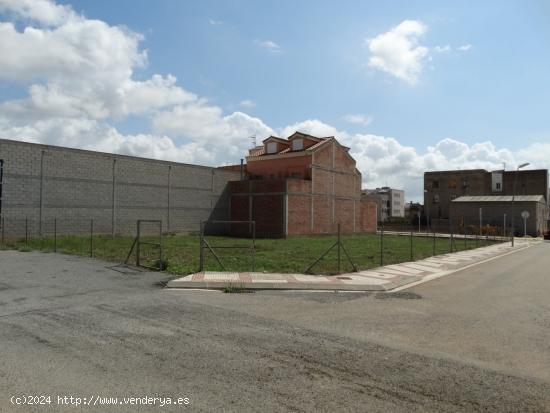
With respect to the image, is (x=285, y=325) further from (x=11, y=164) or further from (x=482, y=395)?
(x=11, y=164)

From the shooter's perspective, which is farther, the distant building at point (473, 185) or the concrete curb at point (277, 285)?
the distant building at point (473, 185)

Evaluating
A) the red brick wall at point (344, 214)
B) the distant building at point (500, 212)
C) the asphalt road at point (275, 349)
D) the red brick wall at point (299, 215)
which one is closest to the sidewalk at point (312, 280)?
the asphalt road at point (275, 349)

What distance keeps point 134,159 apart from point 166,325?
31608 mm

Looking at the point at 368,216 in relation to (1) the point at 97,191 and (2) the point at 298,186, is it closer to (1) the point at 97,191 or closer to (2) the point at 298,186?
(2) the point at 298,186

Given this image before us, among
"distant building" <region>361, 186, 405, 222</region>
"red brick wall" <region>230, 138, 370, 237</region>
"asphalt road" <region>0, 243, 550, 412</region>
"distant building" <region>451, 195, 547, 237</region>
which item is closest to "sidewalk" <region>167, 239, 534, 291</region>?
"asphalt road" <region>0, 243, 550, 412</region>

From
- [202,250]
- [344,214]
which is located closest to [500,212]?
[344,214]

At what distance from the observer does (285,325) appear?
326 inches

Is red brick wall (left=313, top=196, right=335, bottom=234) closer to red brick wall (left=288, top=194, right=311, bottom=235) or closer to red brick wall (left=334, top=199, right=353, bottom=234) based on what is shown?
red brick wall (left=288, top=194, right=311, bottom=235)

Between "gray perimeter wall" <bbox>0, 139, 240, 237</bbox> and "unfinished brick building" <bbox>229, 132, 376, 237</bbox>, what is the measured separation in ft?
13.1

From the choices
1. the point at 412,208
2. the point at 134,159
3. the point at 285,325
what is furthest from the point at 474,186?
the point at 285,325

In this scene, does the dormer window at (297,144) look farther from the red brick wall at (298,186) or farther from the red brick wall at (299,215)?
the red brick wall at (299,215)

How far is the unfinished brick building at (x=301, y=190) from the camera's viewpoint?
136ft

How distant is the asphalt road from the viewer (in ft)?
16.2

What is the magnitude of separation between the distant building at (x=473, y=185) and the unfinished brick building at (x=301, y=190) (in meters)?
32.6
